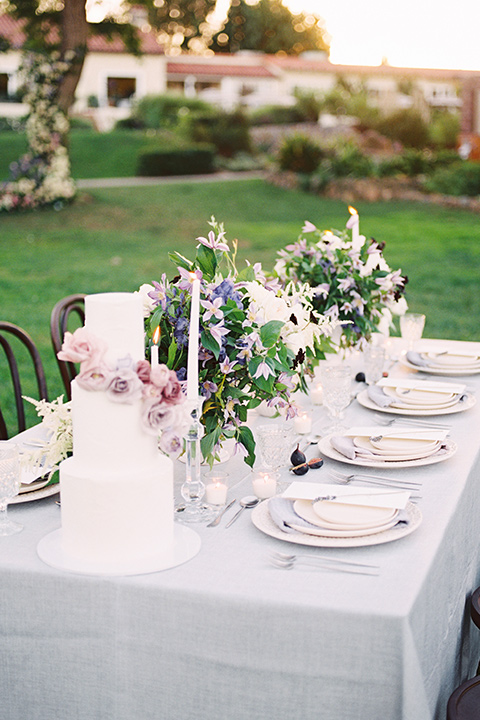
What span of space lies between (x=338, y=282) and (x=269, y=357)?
107cm

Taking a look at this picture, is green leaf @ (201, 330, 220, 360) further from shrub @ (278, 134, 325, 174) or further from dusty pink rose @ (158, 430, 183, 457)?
shrub @ (278, 134, 325, 174)

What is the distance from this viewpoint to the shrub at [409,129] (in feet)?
62.8

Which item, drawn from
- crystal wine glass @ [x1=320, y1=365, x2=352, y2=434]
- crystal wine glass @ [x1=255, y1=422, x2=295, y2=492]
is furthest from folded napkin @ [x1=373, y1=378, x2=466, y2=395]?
crystal wine glass @ [x1=255, y1=422, x2=295, y2=492]

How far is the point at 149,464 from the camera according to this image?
1.68 m

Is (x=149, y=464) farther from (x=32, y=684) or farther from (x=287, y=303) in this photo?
(x=287, y=303)

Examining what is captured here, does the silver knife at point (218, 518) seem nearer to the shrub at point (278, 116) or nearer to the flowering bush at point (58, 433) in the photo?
the flowering bush at point (58, 433)

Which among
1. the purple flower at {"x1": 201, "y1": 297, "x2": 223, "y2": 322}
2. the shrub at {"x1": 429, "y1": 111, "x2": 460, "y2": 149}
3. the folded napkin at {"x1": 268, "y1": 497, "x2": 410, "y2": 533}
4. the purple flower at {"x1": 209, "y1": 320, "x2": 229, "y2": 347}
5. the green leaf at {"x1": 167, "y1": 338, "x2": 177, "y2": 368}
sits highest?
the shrub at {"x1": 429, "y1": 111, "x2": 460, "y2": 149}

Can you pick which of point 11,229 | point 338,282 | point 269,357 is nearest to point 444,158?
point 11,229

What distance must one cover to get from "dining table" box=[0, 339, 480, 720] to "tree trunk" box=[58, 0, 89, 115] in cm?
1333

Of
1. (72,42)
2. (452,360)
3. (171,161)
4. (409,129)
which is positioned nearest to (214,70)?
(409,129)

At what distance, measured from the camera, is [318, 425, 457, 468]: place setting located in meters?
2.28

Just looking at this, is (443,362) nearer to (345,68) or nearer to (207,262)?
(207,262)

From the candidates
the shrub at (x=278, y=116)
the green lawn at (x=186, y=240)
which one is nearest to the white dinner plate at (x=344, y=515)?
the green lawn at (x=186, y=240)

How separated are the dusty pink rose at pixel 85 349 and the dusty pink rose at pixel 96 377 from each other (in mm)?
16
